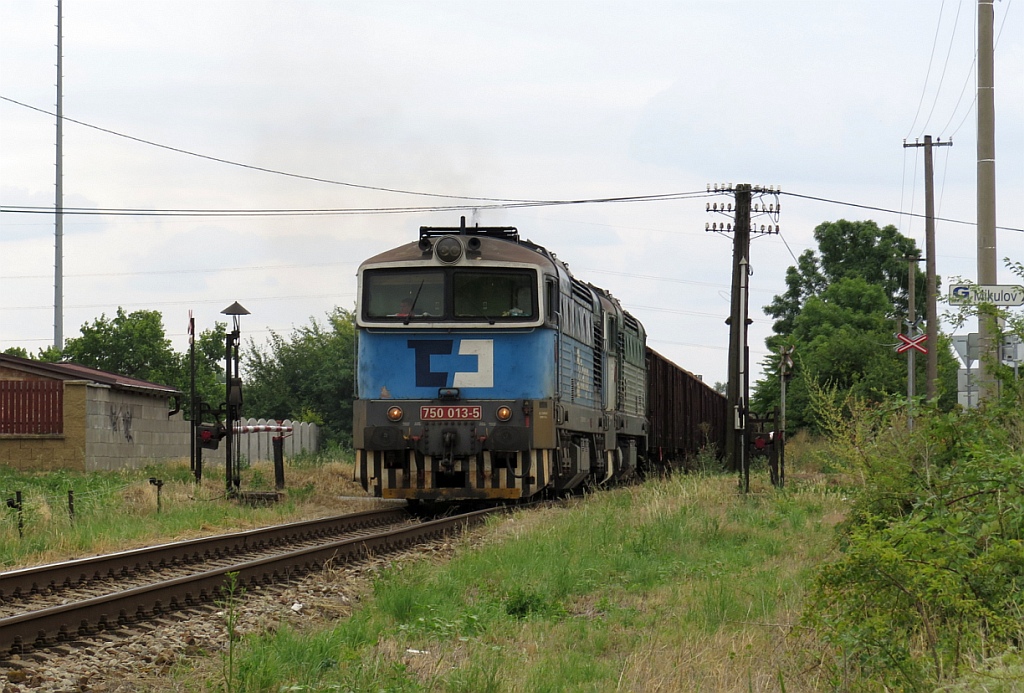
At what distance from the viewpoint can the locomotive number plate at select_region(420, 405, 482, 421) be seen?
1459 cm

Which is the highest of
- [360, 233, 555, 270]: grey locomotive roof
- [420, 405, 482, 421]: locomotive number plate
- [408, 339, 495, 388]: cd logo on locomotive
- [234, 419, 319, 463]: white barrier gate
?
[360, 233, 555, 270]: grey locomotive roof

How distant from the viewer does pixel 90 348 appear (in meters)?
63.8

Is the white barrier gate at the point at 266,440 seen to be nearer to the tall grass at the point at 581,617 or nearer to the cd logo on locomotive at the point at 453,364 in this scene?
the cd logo on locomotive at the point at 453,364

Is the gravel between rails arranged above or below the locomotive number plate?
below

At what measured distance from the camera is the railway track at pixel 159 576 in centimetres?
716

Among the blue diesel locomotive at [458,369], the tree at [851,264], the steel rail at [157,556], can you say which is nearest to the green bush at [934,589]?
the steel rail at [157,556]

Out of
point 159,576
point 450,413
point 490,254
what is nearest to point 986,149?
point 490,254

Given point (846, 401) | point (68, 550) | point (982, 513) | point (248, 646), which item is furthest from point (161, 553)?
point (982, 513)

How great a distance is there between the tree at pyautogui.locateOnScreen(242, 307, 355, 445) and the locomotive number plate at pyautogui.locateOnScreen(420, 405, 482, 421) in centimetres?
3309

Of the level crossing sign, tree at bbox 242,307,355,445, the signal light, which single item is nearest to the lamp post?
the signal light

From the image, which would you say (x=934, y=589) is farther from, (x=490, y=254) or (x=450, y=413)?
(x=490, y=254)

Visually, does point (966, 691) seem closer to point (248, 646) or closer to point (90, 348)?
point (248, 646)

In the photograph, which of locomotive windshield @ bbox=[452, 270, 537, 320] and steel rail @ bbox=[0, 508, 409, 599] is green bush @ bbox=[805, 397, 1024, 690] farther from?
locomotive windshield @ bbox=[452, 270, 537, 320]

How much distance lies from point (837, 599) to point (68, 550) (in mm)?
8676
